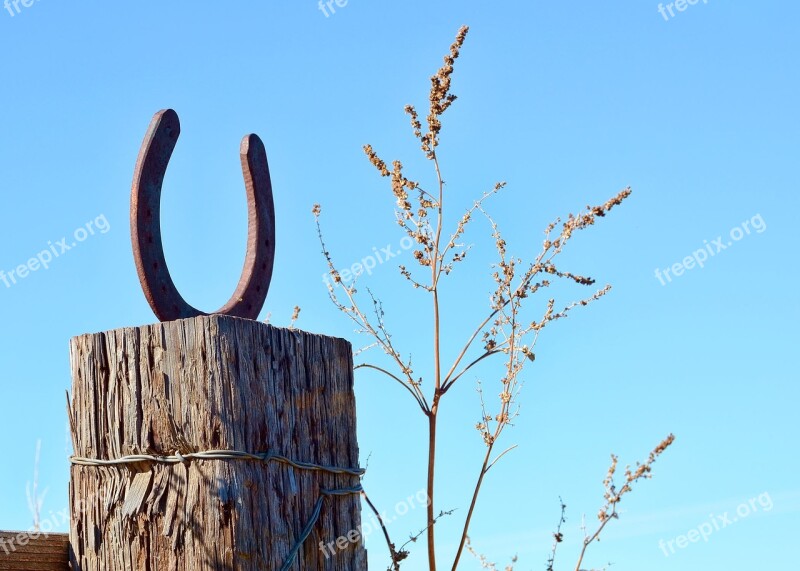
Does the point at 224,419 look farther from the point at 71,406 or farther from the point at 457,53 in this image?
the point at 457,53

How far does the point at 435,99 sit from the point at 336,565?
1720 mm

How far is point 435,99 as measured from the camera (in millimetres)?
3242

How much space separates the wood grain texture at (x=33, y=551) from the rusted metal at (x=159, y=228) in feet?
1.73

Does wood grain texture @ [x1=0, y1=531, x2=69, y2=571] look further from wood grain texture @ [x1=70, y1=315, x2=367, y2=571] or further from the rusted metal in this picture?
the rusted metal

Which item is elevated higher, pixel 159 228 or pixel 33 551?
pixel 159 228

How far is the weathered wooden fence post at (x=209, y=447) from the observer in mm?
1919

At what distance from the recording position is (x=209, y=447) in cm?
193

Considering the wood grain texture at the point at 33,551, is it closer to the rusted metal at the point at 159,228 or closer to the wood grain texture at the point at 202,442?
the wood grain texture at the point at 202,442

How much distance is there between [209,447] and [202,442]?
2cm

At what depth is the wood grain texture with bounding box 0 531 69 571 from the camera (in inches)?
74.6

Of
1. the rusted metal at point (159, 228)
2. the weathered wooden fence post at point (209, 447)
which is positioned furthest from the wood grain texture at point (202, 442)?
the rusted metal at point (159, 228)

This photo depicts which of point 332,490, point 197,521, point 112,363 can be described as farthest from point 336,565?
point 112,363

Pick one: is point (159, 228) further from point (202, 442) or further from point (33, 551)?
point (33, 551)

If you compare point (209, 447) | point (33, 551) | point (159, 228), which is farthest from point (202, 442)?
point (159, 228)
